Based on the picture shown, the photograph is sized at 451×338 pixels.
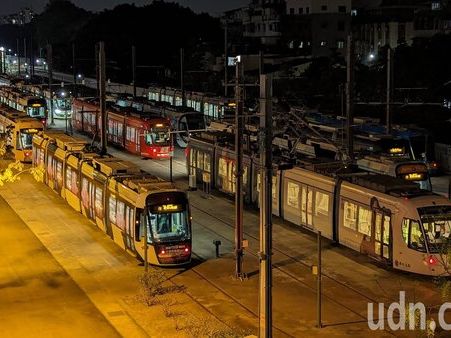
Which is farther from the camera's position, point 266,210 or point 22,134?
point 22,134

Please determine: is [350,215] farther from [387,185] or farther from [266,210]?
[266,210]

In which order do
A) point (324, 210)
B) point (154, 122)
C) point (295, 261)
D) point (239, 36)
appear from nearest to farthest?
point (295, 261) → point (324, 210) → point (154, 122) → point (239, 36)

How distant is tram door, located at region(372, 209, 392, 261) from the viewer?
2441 centimetres

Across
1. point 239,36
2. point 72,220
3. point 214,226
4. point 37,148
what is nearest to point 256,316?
point 214,226

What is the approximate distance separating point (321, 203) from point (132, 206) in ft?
23.4

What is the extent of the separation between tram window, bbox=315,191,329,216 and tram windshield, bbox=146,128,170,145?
19977 mm

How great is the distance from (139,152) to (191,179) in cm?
1066

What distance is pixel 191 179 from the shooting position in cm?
3925

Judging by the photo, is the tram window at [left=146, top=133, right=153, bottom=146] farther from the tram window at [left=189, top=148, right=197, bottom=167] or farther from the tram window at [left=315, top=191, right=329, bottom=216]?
the tram window at [left=315, top=191, right=329, bottom=216]

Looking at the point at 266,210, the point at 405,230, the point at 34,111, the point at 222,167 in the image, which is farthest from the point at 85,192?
the point at 34,111

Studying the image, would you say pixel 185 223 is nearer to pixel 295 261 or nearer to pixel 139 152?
pixel 295 261

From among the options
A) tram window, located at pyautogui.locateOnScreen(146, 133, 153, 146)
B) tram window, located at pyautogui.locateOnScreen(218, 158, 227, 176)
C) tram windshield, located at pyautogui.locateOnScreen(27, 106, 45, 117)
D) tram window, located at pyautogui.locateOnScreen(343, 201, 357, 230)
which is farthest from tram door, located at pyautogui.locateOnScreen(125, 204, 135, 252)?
tram windshield, located at pyautogui.locateOnScreen(27, 106, 45, 117)

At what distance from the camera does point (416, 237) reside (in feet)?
77.2

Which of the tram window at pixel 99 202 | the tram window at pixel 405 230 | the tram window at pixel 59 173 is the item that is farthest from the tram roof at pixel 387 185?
the tram window at pixel 59 173
